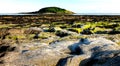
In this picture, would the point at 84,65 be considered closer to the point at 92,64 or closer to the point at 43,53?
the point at 92,64

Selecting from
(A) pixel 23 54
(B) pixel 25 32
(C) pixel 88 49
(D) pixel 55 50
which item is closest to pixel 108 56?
(C) pixel 88 49

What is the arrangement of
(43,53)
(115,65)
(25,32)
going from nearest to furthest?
(115,65)
(43,53)
(25,32)

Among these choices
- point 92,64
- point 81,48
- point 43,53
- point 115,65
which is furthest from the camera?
point 81,48

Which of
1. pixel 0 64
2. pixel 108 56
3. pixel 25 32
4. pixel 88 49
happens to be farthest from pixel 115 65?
pixel 25 32

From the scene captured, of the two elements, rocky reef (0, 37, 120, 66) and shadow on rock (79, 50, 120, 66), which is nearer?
shadow on rock (79, 50, 120, 66)

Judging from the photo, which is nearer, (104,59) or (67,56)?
(104,59)

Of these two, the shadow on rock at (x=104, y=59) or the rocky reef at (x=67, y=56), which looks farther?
the rocky reef at (x=67, y=56)

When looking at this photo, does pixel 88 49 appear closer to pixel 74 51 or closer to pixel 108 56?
pixel 74 51

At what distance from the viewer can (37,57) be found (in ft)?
57.6

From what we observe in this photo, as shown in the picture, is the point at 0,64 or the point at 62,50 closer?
the point at 0,64

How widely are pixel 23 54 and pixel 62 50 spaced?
9.78ft

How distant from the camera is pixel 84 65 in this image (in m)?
17.0

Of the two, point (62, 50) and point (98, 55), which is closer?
point (98, 55)

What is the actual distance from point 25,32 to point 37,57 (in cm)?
1626
